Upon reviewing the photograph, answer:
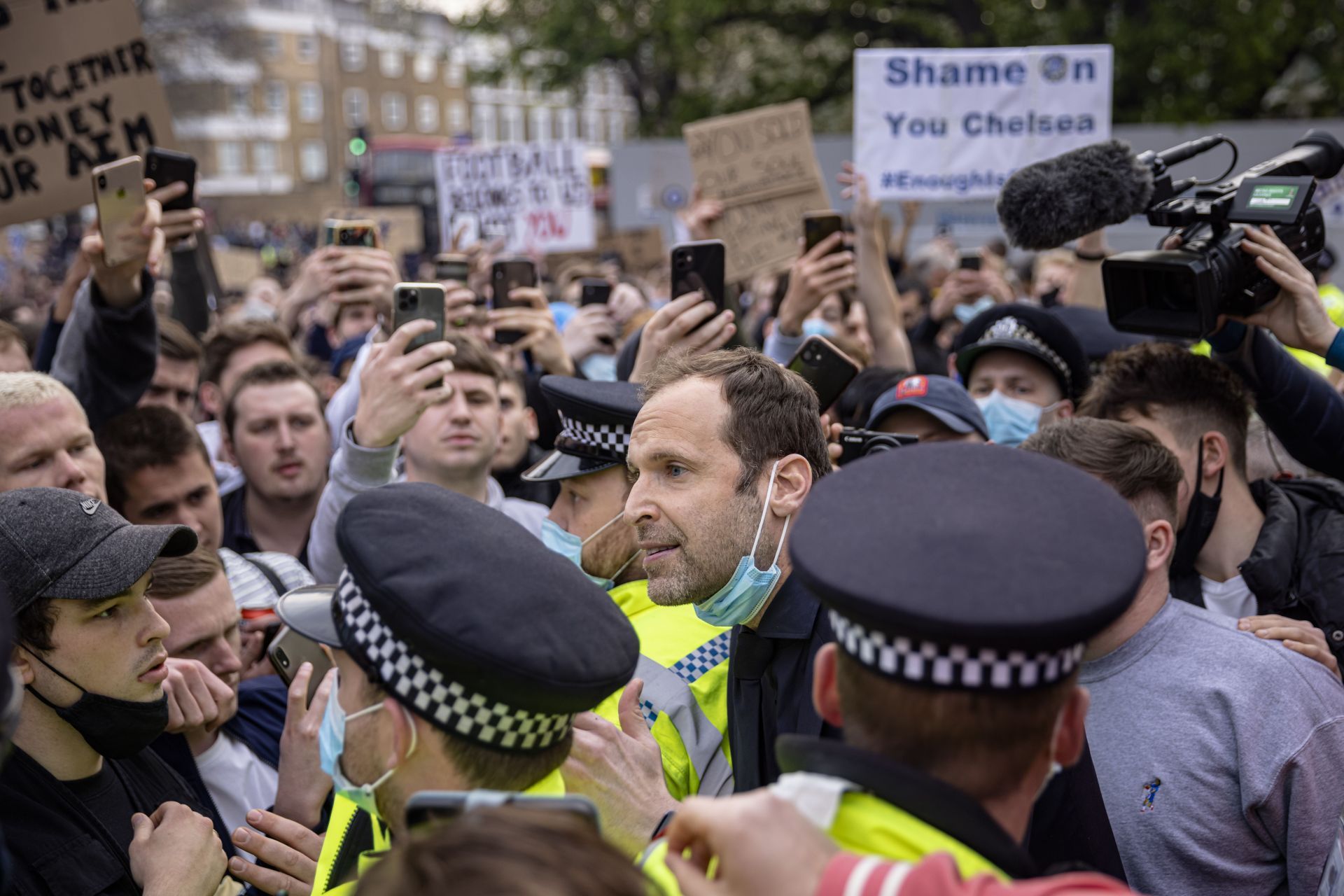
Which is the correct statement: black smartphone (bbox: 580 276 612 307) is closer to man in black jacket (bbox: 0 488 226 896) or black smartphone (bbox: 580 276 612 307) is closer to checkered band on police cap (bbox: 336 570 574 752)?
man in black jacket (bbox: 0 488 226 896)

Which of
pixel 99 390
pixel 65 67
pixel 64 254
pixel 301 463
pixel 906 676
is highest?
pixel 65 67

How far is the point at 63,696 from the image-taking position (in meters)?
2.68

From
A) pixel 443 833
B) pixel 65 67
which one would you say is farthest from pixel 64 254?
pixel 443 833

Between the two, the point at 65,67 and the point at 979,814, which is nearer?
the point at 979,814

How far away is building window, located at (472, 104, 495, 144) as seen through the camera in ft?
281

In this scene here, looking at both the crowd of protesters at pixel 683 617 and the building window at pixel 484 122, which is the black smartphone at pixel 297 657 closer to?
the crowd of protesters at pixel 683 617

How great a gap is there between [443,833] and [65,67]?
16.6 feet

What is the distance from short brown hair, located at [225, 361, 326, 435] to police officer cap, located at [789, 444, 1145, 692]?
4001 millimetres

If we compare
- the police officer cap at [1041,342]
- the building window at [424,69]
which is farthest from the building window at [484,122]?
the police officer cap at [1041,342]

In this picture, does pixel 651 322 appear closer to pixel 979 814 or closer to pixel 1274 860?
pixel 1274 860

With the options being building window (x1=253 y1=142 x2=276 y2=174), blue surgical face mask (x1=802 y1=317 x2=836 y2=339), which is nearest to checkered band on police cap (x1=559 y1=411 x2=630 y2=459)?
blue surgical face mask (x1=802 y1=317 x2=836 y2=339)

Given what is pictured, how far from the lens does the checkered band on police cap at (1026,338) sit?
4.83m

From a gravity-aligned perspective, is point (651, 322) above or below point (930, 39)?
below

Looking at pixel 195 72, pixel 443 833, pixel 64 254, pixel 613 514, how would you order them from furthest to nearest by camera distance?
pixel 195 72 < pixel 64 254 < pixel 613 514 < pixel 443 833
